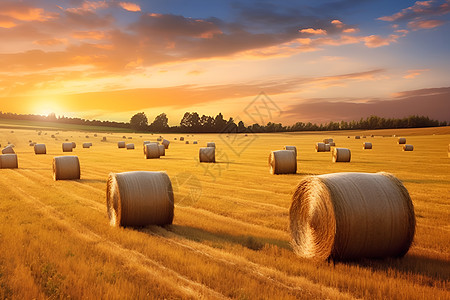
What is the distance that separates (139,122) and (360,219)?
154393 mm

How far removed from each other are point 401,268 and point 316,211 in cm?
186

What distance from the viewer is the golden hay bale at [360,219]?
776cm

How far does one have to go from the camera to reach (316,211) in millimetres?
8492

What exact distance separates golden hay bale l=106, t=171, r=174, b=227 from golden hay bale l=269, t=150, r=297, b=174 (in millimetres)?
13432

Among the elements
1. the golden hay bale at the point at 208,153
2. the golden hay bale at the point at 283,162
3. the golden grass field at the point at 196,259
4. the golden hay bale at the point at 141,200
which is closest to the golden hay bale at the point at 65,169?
the golden grass field at the point at 196,259

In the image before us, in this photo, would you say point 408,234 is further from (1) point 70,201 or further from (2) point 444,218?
(1) point 70,201

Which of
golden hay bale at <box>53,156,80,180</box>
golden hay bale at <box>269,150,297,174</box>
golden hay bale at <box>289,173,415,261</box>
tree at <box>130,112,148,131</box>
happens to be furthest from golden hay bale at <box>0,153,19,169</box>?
tree at <box>130,112,148,131</box>

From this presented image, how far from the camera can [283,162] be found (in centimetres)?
2416

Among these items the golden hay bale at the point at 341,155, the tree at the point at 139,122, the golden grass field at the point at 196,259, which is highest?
the tree at the point at 139,122

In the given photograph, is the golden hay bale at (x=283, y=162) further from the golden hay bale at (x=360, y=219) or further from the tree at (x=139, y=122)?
the tree at (x=139, y=122)

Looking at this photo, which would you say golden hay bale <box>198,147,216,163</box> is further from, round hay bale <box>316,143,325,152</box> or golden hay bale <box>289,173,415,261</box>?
golden hay bale <box>289,173,415,261</box>

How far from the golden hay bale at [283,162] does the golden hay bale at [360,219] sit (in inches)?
615

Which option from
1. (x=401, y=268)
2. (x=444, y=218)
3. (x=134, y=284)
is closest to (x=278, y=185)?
(x=444, y=218)

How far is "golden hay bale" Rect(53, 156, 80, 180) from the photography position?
71.7ft
